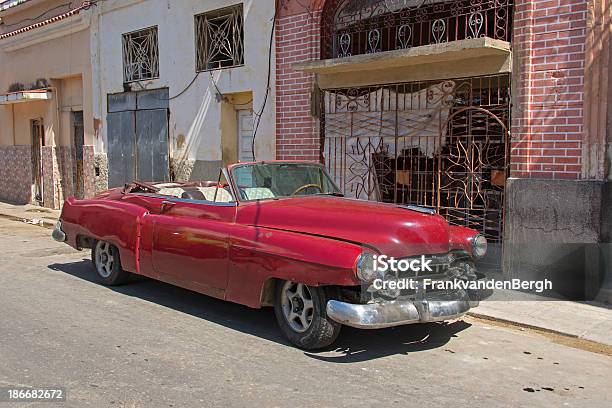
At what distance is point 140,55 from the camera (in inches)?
529

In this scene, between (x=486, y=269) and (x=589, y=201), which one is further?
(x=486, y=269)

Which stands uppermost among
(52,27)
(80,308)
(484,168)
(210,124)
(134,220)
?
(52,27)

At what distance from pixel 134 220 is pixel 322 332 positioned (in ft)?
9.41

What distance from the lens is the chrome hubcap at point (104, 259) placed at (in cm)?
733

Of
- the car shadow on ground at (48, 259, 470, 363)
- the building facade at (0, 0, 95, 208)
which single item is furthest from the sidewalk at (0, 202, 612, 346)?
the building facade at (0, 0, 95, 208)

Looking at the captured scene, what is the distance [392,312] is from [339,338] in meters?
0.89

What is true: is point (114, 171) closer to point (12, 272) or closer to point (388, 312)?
point (12, 272)

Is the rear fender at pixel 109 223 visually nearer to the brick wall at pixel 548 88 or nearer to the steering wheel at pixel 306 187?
the steering wheel at pixel 306 187

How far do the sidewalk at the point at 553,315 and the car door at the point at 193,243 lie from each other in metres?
2.70

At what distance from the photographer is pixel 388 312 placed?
4.57m

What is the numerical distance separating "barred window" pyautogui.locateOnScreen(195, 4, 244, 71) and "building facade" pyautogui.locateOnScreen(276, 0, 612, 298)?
1273 mm

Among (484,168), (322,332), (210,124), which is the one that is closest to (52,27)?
(210,124)

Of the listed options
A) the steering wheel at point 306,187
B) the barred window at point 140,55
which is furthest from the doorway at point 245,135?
the steering wheel at point 306,187

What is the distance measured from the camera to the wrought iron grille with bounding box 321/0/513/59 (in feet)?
25.3
